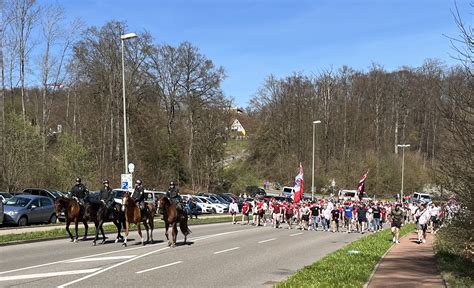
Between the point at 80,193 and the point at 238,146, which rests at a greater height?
the point at 238,146

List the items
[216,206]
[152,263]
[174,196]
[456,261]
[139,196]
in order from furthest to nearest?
[216,206] < [174,196] < [139,196] < [456,261] < [152,263]

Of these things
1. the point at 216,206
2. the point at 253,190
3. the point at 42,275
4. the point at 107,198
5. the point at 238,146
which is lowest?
the point at 216,206

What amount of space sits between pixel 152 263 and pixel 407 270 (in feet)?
23.0

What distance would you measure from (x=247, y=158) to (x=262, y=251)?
7678 cm

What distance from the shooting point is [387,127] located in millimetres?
88938

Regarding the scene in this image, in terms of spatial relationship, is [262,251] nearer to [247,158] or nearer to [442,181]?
[442,181]

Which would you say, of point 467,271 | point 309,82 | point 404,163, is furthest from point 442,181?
point 309,82

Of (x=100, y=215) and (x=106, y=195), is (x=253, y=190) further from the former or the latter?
(x=100, y=215)

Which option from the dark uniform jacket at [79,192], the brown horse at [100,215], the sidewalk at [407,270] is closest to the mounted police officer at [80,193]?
the dark uniform jacket at [79,192]

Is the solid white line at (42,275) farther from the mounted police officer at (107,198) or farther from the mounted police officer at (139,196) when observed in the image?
the mounted police officer at (107,198)

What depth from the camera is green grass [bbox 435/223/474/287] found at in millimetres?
12547

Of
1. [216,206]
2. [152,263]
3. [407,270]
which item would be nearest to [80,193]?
[152,263]

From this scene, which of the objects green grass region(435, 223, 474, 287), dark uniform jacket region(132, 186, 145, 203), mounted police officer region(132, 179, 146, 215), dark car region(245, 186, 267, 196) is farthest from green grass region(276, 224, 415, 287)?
dark car region(245, 186, 267, 196)

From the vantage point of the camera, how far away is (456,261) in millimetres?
16172
